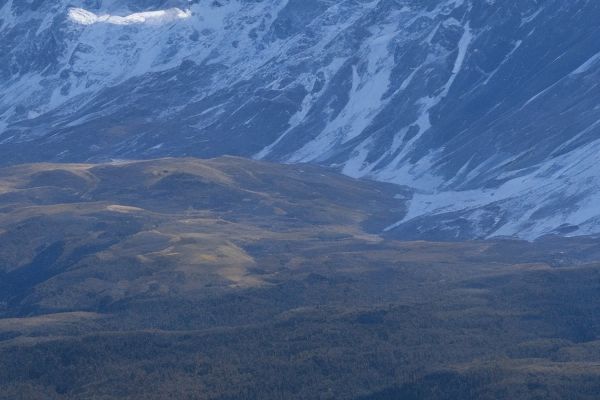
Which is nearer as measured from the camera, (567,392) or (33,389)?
(567,392)

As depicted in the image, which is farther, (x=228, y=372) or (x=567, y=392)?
(x=228, y=372)

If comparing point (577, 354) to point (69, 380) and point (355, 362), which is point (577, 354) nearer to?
point (355, 362)

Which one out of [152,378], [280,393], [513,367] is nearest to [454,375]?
[513,367]

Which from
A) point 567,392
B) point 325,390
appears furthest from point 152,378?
point 567,392

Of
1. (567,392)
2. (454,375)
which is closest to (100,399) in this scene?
(454,375)

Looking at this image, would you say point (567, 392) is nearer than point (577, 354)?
Yes

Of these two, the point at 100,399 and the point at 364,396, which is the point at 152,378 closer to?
the point at 100,399

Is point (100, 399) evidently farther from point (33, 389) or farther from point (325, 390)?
point (325, 390)
